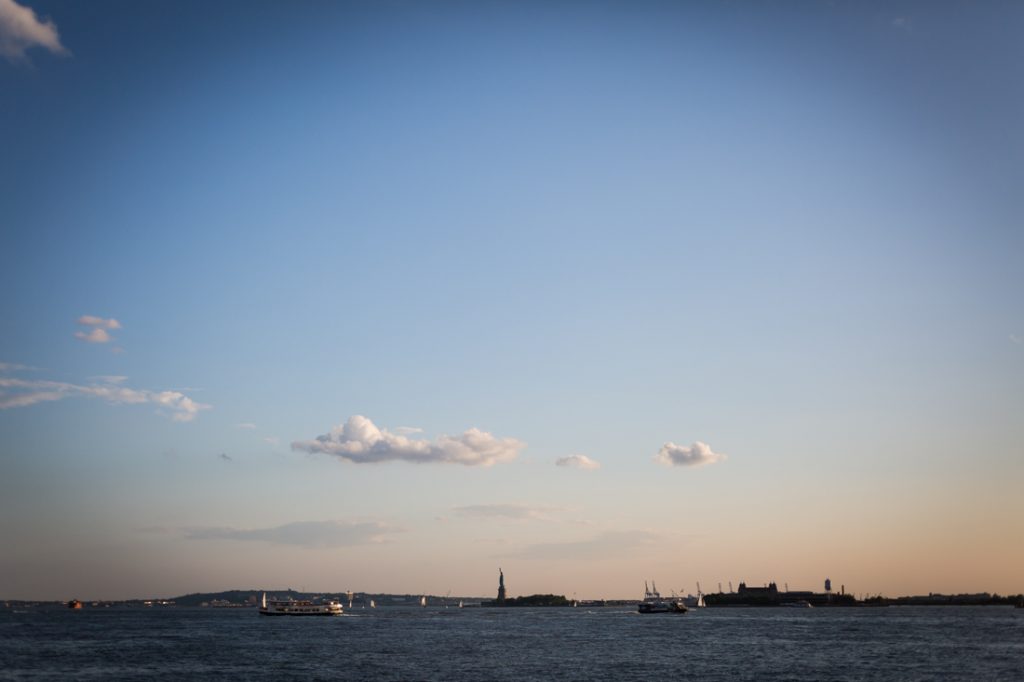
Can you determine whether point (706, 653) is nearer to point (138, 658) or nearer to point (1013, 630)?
point (138, 658)

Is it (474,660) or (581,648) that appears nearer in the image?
(474,660)

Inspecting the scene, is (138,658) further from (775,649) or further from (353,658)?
(775,649)

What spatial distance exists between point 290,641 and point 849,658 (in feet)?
279

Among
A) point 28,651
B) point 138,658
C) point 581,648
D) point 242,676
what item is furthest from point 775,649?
point 28,651

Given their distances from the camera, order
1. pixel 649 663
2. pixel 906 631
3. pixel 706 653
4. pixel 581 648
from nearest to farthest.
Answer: pixel 649 663
pixel 706 653
pixel 581 648
pixel 906 631

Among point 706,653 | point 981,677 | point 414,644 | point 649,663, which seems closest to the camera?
point 981,677

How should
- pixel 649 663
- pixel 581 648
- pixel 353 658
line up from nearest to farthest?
pixel 649 663, pixel 353 658, pixel 581 648

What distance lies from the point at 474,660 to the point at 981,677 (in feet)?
177

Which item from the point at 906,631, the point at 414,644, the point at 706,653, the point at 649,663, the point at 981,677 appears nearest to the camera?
the point at 981,677

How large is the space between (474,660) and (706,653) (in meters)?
32.4

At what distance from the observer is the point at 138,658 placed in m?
104

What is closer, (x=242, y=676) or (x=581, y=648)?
(x=242, y=676)

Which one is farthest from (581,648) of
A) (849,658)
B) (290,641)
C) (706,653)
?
(290,641)

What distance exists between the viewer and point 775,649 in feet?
381
